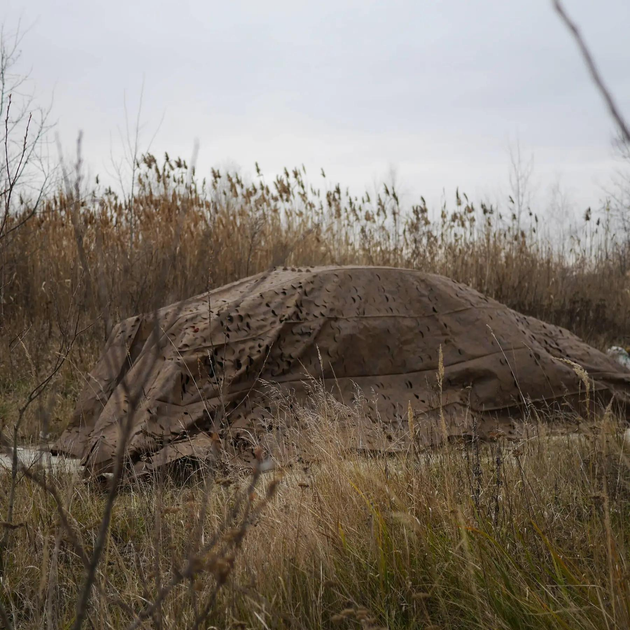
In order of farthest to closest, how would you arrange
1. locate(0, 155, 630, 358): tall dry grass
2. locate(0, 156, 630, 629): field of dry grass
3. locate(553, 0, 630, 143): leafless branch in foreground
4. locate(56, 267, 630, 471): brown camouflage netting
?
locate(0, 155, 630, 358): tall dry grass, locate(56, 267, 630, 471): brown camouflage netting, locate(0, 156, 630, 629): field of dry grass, locate(553, 0, 630, 143): leafless branch in foreground

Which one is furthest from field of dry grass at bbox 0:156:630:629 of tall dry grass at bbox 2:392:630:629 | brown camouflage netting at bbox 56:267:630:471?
brown camouflage netting at bbox 56:267:630:471

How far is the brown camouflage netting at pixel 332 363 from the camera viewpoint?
3.33 meters

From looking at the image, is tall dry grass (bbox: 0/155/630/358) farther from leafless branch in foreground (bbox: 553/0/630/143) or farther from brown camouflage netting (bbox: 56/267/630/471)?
leafless branch in foreground (bbox: 553/0/630/143)

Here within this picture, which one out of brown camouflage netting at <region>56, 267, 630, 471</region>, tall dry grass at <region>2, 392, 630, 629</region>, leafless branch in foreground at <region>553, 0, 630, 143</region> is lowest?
tall dry grass at <region>2, 392, 630, 629</region>

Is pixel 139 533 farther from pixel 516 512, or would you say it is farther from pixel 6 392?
pixel 6 392

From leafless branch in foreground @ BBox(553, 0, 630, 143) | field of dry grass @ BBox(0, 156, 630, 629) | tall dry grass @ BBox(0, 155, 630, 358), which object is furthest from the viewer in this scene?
tall dry grass @ BBox(0, 155, 630, 358)

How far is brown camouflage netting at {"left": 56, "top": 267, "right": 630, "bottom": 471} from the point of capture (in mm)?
3328

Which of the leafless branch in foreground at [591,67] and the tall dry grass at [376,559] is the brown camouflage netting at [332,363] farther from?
the leafless branch in foreground at [591,67]

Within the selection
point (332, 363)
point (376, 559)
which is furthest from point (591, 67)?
point (332, 363)

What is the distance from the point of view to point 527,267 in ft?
28.9

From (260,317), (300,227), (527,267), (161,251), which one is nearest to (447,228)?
(527,267)

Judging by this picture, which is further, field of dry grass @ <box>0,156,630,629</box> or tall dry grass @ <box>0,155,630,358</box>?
tall dry grass @ <box>0,155,630,358</box>

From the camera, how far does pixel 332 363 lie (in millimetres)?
3787

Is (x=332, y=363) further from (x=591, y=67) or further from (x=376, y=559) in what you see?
(x=591, y=67)
